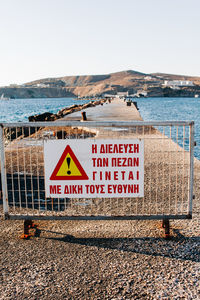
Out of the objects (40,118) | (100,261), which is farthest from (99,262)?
(40,118)

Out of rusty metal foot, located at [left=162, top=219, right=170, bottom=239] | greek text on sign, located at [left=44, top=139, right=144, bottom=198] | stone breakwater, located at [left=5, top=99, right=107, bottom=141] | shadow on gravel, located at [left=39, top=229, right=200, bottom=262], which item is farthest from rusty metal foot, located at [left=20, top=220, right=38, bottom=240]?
rusty metal foot, located at [left=162, top=219, right=170, bottom=239]

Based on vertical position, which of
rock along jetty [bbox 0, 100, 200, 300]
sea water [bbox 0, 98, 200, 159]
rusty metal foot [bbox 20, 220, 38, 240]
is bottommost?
rock along jetty [bbox 0, 100, 200, 300]

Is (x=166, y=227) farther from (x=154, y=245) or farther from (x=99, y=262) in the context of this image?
(x=99, y=262)

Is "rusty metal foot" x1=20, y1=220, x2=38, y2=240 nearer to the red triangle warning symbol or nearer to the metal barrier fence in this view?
the metal barrier fence

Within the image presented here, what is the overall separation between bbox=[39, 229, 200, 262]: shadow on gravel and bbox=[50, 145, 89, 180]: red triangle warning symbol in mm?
765

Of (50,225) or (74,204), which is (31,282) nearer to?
(50,225)

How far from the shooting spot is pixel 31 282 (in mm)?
3281

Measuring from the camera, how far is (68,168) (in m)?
4.27

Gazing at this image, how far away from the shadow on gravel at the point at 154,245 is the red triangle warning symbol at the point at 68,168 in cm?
77

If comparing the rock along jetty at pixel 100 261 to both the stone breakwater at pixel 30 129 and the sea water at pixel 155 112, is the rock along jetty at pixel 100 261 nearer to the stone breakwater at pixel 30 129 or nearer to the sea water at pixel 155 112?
the stone breakwater at pixel 30 129

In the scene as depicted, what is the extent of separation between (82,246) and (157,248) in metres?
0.89

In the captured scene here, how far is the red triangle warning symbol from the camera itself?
423 cm

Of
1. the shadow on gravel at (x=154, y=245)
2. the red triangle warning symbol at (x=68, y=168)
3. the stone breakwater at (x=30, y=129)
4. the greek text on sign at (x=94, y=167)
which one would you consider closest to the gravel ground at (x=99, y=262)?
the shadow on gravel at (x=154, y=245)

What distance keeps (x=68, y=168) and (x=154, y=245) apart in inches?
55.7
